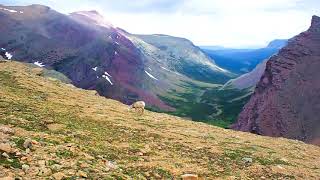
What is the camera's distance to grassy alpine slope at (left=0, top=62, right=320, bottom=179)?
18.1m

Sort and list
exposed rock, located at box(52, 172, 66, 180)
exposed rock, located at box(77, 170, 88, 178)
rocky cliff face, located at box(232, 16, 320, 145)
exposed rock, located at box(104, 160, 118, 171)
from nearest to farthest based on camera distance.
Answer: exposed rock, located at box(52, 172, 66, 180) < exposed rock, located at box(77, 170, 88, 178) < exposed rock, located at box(104, 160, 118, 171) < rocky cliff face, located at box(232, 16, 320, 145)

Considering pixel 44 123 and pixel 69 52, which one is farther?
pixel 69 52

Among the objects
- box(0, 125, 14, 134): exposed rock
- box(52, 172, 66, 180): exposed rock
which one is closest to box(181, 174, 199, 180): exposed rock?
box(52, 172, 66, 180): exposed rock

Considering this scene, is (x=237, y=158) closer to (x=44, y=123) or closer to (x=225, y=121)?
(x=44, y=123)

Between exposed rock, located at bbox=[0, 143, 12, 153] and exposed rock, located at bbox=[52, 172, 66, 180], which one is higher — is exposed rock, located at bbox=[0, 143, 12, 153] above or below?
above

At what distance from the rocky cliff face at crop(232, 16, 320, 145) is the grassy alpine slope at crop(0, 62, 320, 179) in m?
64.2

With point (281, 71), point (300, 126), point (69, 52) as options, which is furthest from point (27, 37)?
point (300, 126)

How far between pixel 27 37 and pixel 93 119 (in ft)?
571

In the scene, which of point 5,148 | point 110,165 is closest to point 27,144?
point 5,148

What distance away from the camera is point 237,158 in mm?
25922

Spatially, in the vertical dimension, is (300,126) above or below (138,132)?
below

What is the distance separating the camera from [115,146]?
76.3 feet

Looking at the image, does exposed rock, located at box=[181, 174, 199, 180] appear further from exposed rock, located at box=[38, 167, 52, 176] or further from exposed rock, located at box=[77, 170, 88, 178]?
exposed rock, located at box=[38, 167, 52, 176]

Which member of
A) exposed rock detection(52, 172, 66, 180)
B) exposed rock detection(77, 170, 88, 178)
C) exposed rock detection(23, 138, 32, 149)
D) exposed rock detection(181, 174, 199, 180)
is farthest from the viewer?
exposed rock detection(181, 174, 199, 180)
